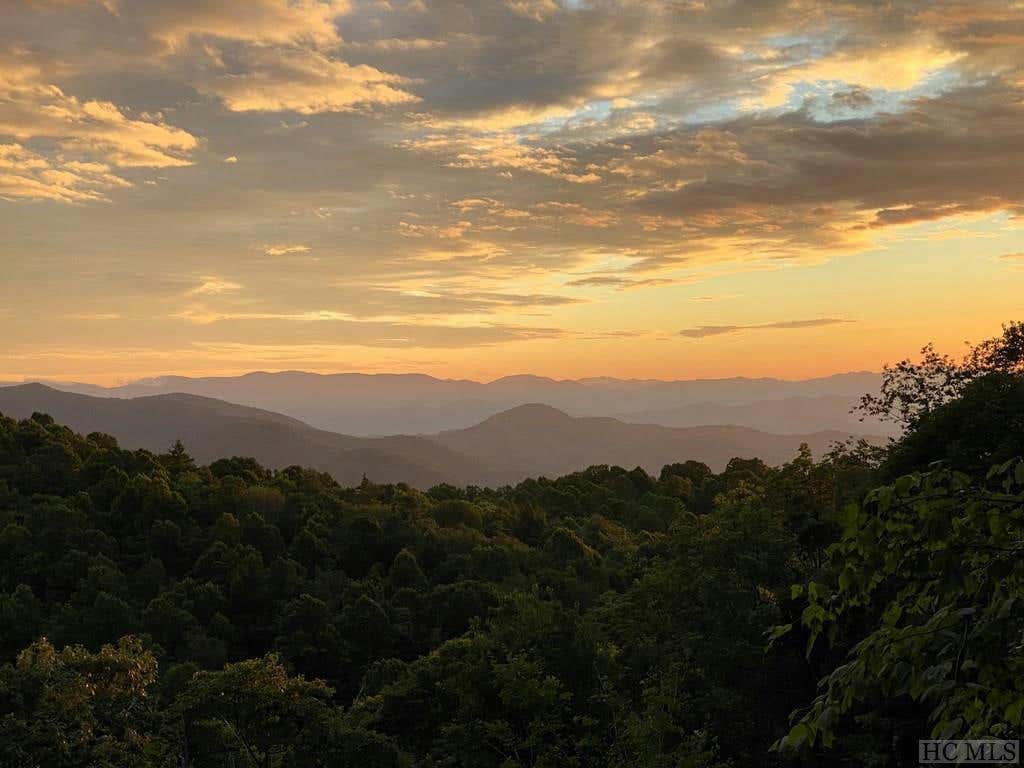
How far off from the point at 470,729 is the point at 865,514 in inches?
1120

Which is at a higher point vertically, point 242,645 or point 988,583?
point 988,583

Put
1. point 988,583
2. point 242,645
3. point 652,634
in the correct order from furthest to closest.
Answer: point 242,645 → point 652,634 → point 988,583

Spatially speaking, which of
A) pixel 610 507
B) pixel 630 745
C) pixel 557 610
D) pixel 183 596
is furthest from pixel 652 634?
pixel 610 507

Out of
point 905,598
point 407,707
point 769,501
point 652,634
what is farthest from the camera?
point 769,501

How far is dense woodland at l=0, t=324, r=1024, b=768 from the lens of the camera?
5.34 m

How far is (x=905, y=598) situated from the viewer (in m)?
6.01

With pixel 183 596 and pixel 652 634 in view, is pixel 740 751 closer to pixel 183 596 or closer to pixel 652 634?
pixel 652 634

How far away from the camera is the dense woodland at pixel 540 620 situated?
17.5ft

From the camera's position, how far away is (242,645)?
184ft

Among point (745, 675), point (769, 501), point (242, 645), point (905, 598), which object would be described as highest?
point (905, 598)

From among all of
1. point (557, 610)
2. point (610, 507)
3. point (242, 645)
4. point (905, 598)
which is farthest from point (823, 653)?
point (610, 507)

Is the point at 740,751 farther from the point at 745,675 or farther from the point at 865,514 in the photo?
the point at 865,514

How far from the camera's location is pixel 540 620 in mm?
35156

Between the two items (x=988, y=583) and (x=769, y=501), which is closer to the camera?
(x=988, y=583)
